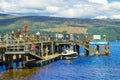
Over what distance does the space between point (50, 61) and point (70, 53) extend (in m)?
18.8

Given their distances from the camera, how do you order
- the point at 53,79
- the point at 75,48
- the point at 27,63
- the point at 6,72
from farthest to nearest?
the point at 75,48, the point at 27,63, the point at 6,72, the point at 53,79

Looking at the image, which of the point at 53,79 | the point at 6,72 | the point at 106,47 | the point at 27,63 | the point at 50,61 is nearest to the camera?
the point at 53,79

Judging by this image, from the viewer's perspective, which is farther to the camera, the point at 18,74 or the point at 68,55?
the point at 68,55

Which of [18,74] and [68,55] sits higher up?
[18,74]

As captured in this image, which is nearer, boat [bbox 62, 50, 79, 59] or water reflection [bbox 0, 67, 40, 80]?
→ water reflection [bbox 0, 67, 40, 80]

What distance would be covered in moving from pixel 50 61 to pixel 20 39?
1563 cm

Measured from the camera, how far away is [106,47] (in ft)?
370

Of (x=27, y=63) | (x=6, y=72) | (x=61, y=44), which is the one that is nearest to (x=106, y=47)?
(x=61, y=44)

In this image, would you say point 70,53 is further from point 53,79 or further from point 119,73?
point 53,79

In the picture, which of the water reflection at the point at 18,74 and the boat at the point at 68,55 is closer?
the water reflection at the point at 18,74

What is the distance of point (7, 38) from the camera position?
68.6m

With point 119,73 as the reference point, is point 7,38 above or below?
above

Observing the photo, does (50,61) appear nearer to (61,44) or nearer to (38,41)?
(38,41)

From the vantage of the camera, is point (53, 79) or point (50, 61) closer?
point (53, 79)
